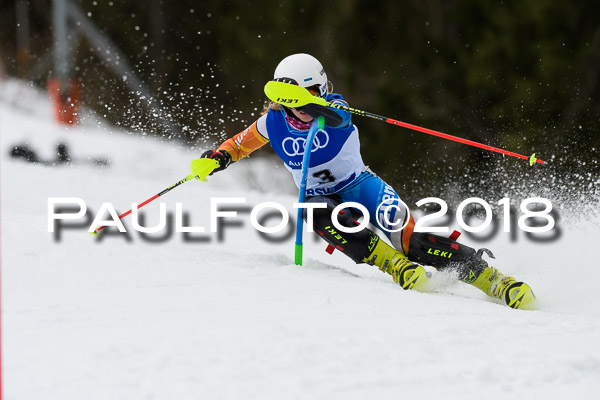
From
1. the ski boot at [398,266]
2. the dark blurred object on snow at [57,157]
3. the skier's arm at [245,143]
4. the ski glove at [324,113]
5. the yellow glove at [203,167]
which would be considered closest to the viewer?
the ski boot at [398,266]

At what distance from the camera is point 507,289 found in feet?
11.0

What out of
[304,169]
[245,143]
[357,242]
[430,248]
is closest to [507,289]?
[430,248]

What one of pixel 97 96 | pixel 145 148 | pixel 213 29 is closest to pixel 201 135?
pixel 145 148

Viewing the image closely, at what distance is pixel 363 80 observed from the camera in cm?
1109

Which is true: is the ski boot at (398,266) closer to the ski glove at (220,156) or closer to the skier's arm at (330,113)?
the skier's arm at (330,113)

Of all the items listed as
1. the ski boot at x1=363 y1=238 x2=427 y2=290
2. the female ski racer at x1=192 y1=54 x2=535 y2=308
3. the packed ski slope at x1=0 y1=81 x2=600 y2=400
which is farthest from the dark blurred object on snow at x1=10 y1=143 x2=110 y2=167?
the ski boot at x1=363 y1=238 x2=427 y2=290

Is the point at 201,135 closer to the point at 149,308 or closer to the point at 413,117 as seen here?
the point at 413,117

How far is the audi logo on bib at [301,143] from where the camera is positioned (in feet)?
12.2

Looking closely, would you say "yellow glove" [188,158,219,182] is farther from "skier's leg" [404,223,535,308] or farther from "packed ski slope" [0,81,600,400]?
"skier's leg" [404,223,535,308]

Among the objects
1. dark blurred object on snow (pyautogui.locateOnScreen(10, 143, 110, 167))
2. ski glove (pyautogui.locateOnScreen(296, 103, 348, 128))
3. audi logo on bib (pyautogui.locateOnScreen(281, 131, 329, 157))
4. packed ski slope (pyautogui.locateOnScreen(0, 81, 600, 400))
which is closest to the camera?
packed ski slope (pyautogui.locateOnScreen(0, 81, 600, 400))

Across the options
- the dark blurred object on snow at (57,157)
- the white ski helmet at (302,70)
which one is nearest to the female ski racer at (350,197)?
the white ski helmet at (302,70)

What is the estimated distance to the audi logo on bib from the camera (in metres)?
3.73

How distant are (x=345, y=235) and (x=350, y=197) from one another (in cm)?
36

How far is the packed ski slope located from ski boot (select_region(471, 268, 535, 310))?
0.19m
